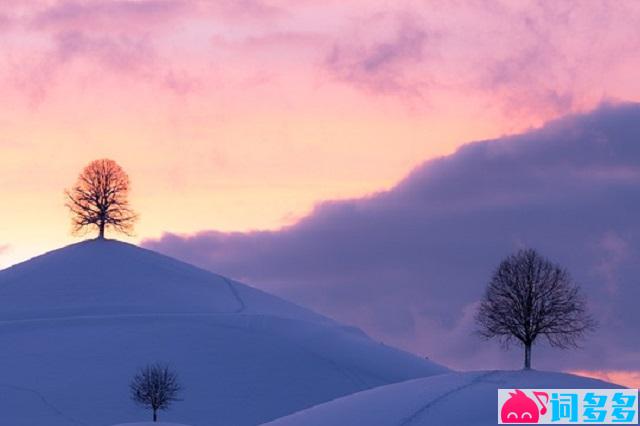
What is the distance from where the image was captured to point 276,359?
108438mm

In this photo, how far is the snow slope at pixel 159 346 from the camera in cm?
9944

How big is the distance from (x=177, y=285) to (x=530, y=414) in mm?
77303

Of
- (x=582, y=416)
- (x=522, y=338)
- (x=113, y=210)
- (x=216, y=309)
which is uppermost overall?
(x=113, y=210)

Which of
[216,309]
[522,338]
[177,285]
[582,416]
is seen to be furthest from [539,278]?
[177,285]

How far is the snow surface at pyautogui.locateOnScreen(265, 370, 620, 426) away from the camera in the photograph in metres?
57.1

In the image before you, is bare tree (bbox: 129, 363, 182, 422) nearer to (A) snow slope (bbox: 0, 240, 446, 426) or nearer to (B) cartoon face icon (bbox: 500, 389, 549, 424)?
(A) snow slope (bbox: 0, 240, 446, 426)

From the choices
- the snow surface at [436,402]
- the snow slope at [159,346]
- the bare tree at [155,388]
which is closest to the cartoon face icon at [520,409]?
the snow surface at [436,402]

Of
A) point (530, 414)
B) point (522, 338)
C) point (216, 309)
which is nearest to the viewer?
point (530, 414)

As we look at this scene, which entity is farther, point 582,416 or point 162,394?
point 162,394

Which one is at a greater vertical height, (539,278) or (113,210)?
(113,210)

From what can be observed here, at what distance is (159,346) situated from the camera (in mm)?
110688

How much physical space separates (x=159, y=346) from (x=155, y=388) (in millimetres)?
14508

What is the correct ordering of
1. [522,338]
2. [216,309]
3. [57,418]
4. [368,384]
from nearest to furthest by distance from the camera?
1. [522,338]
2. [57,418]
3. [368,384]
4. [216,309]

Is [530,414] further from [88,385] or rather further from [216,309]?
[216,309]
